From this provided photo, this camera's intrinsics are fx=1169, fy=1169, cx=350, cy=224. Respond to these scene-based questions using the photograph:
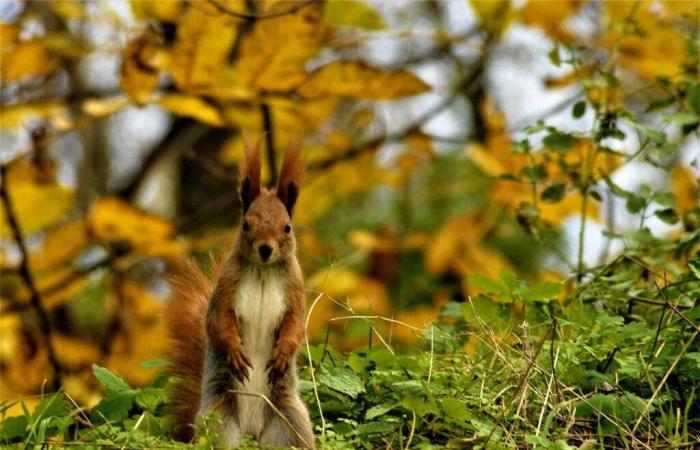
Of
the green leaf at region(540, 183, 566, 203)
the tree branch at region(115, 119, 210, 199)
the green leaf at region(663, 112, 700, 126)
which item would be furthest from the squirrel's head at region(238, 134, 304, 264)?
the tree branch at region(115, 119, 210, 199)

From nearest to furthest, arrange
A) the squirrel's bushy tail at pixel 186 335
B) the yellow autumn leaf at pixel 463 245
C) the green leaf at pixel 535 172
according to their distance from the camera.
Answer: the squirrel's bushy tail at pixel 186 335 → the green leaf at pixel 535 172 → the yellow autumn leaf at pixel 463 245

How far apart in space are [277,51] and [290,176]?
0.61 meters

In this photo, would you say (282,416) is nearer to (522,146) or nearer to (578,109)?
(522,146)

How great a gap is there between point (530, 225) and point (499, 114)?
1043 mm

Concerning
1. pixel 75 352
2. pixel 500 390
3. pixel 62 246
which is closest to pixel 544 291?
pixel 500 390

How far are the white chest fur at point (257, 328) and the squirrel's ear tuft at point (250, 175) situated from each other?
0.17 m

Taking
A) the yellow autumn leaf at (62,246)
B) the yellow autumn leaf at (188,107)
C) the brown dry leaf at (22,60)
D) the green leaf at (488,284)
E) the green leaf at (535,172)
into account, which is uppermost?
the brown dry leaf at (22,60)

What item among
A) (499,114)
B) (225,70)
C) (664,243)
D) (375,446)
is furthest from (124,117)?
(375,446)

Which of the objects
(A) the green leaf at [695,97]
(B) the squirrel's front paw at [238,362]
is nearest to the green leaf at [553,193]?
(A) the green leaf at [695,97]

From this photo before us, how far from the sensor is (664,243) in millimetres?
3031

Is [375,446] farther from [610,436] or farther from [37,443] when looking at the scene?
[37,443]

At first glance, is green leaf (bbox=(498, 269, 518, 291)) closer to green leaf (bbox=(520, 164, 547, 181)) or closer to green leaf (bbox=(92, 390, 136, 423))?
green leaf (bbox=(520, 164, 547, 181))

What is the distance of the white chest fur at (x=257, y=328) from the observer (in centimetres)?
245

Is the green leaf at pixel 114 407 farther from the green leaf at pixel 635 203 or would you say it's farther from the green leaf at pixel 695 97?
the green leaf at pixel 695 97
